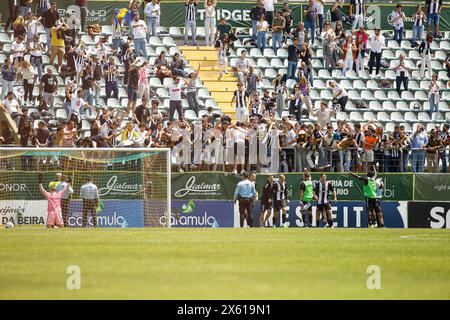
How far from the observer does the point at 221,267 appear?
17.2 meters

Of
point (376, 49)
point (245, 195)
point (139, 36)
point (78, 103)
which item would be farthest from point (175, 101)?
point (376, 49)

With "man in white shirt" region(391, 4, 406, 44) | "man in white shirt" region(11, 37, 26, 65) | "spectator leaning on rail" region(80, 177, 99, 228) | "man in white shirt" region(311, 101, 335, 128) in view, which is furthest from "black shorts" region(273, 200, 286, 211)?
"man in white shirt" region(391, 4, 406, 44)

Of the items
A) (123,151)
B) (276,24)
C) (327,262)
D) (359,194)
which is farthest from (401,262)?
(276,24)

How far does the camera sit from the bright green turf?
14.2 metres

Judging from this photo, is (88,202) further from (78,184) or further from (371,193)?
(371,193)

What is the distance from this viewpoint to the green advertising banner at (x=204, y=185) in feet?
123

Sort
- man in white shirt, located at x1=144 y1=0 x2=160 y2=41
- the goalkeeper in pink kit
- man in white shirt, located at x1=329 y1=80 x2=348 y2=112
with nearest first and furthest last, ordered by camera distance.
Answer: the goalkeeper in pink kit < man in white shirt, located at x1=329 y1=80 x2=348 y2=112 < man in white shirt, located at x1=144 y1=0 x2=160 y2=41

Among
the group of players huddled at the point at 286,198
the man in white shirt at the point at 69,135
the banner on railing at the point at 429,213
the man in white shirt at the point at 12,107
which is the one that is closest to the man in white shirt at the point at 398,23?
the banner on railing at the point at 429,213

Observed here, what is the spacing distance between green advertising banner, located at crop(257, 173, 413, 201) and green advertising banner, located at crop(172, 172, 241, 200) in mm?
1232

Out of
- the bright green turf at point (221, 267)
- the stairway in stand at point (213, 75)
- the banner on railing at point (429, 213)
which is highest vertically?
the stairway in stand at point (213, 75)

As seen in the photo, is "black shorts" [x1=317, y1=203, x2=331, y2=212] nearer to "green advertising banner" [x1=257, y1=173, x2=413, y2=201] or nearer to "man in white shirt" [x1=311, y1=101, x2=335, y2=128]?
"green advertising banner" [x1=257, y1=173, x2=413, y2=201]

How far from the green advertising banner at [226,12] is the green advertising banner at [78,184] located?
11.9 meters

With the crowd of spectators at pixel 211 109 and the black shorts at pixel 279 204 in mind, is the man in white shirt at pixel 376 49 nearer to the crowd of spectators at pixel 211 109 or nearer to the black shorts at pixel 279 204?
the crowd of spectators at pixel 211 109

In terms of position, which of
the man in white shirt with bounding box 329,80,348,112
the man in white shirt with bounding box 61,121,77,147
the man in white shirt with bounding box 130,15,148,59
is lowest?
the man in white shirt with bounding box 61,121,77,147
